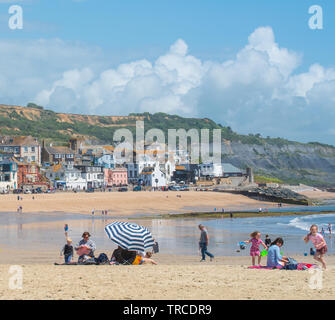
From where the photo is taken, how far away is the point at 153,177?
109 metres

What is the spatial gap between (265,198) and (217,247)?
5980 cm

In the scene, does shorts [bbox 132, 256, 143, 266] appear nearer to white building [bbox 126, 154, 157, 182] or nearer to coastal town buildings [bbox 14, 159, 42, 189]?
coastal town buildings [bbox 14, 159, 42, 189]

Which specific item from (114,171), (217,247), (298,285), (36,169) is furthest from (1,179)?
(298,285)

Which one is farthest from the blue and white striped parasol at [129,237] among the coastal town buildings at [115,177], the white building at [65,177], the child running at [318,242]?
the coastal town buildings at [115,177]

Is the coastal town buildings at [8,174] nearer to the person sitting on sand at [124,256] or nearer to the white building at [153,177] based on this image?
the white building at [153,177]

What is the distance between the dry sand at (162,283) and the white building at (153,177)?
92726 millimetres

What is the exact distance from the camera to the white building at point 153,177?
10894 cm

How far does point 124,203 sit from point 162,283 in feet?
179

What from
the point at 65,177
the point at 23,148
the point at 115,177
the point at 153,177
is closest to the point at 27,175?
the point at 65,177

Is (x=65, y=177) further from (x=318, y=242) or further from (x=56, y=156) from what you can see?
(x=318, y=242)

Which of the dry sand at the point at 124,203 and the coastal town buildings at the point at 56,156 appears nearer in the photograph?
the dry sand at the point at 124,203

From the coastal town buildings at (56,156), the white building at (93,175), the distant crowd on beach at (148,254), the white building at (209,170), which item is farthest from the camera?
the white building at (209,170)

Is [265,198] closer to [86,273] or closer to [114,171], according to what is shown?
[114,171]

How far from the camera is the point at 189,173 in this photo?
122 meters
